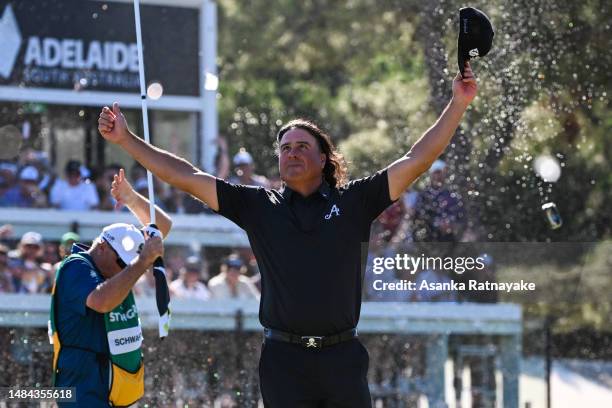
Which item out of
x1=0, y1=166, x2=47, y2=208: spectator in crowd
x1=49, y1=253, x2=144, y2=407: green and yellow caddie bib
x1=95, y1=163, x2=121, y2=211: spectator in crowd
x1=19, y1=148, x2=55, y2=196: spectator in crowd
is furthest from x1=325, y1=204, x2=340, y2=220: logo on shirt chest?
x1=19, y1=148, x2=55, y2=196: spectator in crowd

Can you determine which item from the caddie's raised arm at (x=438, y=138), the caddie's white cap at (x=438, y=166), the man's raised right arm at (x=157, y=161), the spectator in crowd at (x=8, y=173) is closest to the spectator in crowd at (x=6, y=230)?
the spectator in crowd at (x=8, y=173)

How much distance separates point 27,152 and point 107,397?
255 inches

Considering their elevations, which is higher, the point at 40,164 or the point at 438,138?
the point at 40,164

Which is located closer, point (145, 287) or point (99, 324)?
point (99, 324)

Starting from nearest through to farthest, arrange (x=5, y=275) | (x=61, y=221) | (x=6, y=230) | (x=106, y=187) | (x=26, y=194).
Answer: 1. (x=5, y=275)
2. (x=6, y=230)
3. (x=61, y=221)
4. (x=26, y=194)
5. (x=106, y=187)

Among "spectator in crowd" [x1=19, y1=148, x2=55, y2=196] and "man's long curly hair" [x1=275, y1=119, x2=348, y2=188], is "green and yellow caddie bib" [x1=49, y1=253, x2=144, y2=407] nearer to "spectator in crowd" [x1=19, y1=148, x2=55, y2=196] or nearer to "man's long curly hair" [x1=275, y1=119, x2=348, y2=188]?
"man's long curly hair" [x1=275, y1=119, x2=348, y2=188]

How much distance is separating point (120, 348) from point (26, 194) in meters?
5.92

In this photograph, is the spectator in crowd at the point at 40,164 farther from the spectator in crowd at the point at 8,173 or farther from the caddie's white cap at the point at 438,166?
the caddie's white cap at the point at 438,166

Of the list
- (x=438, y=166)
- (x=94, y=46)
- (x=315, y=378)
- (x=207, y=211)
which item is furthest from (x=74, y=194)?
(x=315, y=378)

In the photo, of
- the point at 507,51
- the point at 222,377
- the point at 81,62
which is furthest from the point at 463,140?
the point at 81,62

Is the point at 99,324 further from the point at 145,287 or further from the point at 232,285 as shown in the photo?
the point at 232,285

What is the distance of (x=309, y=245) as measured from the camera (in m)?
5.45

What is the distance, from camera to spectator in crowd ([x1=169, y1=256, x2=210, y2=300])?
10.4 m

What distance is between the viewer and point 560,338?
620 inches
